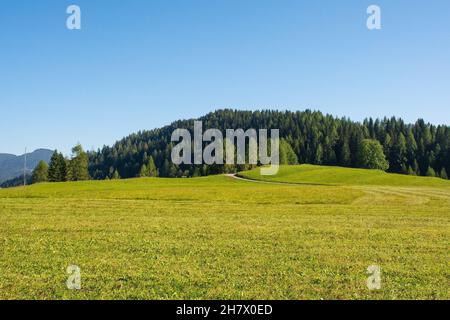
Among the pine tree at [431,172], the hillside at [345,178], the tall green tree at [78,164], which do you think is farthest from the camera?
the pine tree at [431,172]

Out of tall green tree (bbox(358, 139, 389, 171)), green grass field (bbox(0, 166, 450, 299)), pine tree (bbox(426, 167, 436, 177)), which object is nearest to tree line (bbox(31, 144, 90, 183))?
tall green tree (bbox(358, 139, 389, 171))

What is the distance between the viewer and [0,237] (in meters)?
24.2

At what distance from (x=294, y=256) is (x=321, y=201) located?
41.3 meters

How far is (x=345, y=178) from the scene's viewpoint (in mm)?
124125

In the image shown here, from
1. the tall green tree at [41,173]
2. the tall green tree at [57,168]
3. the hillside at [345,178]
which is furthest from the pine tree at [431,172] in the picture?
the tall green tree at [41,173]

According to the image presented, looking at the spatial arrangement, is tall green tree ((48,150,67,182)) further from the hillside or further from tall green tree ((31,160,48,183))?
the hillside

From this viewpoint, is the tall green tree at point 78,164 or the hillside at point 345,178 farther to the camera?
the tall green tree at point 78,164

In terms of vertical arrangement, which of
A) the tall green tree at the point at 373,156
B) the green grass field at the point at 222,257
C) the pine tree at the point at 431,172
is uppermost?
the tall green tree at the point at 373,156

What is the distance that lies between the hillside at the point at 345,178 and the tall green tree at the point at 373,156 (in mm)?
38549

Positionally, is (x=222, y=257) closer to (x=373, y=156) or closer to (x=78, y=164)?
(x=78, y=164)

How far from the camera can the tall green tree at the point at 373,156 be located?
567 ft

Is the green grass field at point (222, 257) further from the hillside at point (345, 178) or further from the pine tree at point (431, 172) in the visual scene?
the pine tree at point (431, 172)

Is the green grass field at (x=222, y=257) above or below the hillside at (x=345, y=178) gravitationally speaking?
above

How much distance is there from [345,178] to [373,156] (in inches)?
2211
